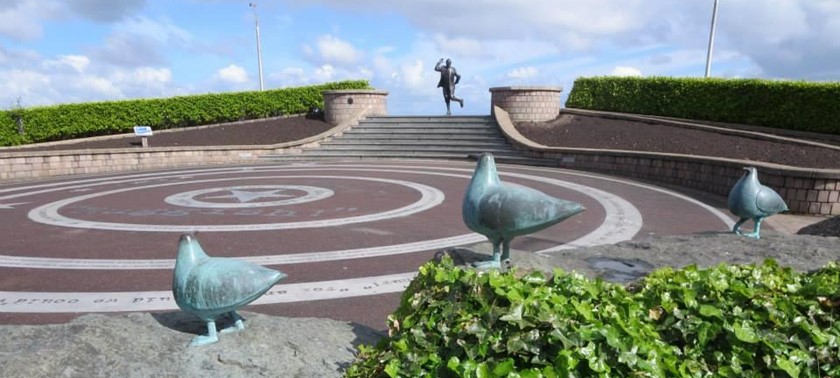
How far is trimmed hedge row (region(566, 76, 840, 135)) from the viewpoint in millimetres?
15141

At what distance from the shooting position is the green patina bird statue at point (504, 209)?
3.38 meters

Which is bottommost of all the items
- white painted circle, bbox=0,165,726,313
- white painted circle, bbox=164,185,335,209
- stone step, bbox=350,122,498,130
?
white painted circle, bbox=0,165,726,313

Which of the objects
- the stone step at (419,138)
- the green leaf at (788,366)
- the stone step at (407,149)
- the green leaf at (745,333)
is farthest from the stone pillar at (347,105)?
the green leaf at (788,366)

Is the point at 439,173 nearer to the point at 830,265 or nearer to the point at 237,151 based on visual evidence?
the point at 237,151

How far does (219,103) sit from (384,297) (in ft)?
66.3

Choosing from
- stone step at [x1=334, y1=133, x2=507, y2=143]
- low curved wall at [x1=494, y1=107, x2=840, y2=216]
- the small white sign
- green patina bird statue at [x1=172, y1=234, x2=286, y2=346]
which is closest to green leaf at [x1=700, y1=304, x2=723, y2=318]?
green patina bird statue at [x1=172, y1=234, x2=286, y2=346]

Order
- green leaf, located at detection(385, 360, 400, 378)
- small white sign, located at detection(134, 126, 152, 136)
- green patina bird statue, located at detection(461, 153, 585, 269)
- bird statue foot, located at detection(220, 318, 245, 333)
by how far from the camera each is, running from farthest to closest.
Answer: small white sign, located at detection(134, 126, 152, 136) → green patina bird statue, located at detection(461, 153, 585, 269) → bird statue foot, located at detection(220, 318, 245, 333) → green leaf, located at detection(385, 360, 400, 378)

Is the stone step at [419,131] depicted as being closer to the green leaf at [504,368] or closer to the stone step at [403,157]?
the stone step at [403,157]

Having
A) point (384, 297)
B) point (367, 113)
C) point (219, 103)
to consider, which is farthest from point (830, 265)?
point (219, 103)

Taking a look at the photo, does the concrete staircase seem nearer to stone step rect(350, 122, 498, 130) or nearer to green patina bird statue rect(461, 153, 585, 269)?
stone step rect(350, 122, 498, 130)

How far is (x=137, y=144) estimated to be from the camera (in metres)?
19.8

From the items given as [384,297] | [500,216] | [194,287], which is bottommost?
[384,297]

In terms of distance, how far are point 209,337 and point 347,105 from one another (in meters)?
19.9

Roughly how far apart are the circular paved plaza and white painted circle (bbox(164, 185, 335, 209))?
0.03 m
